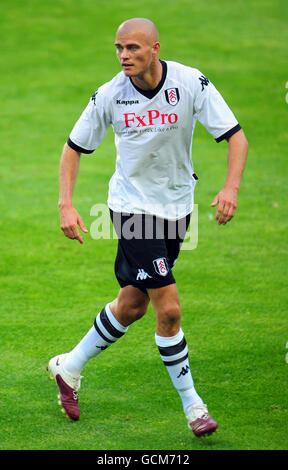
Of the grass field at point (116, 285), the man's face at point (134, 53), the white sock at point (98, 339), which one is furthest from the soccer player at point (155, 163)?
the grass field at point (116, 285)

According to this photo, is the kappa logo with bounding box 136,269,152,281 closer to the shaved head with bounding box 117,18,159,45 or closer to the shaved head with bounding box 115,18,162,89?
the shaved head with bounding box 115,18,162,89

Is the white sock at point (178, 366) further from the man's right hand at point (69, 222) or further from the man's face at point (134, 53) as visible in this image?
the man's face at point (134, 53)

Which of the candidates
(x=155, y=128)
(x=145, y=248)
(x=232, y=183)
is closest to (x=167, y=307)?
(x=145, y=248)

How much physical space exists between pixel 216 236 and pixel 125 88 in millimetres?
4041

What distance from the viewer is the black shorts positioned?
4.71 m

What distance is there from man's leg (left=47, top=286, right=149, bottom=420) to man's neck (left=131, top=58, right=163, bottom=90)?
124 cm

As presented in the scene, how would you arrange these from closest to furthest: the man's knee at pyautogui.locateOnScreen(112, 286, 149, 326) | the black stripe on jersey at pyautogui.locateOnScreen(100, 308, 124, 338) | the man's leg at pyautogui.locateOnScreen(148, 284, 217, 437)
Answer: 1. the man's leg at pyautogui.locateOnScreen(148, 284, 217, 437)
2. the man's knee at pyautogui.locateOnScreen(112, 286, 149, 326)
3. the black stripe on jersey at pyautogui.locateOnScreen(100, 308, 124, 338)

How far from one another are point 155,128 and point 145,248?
0.72 metres

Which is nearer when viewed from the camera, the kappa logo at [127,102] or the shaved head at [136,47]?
the shaved head at [136,47]

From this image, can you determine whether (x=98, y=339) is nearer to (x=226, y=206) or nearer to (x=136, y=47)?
(x=226, y=206)

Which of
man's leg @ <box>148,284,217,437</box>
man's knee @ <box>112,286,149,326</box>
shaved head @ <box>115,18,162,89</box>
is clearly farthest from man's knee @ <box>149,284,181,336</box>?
shaved head @ <box>115,18,162,89</box>

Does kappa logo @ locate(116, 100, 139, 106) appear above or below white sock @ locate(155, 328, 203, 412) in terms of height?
above

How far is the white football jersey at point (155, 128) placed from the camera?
472 centimetres

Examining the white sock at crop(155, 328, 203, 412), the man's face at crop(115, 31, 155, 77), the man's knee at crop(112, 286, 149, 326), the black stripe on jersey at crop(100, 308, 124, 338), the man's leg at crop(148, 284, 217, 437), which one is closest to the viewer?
the man's face at crop(115, 31, 155, 77)
